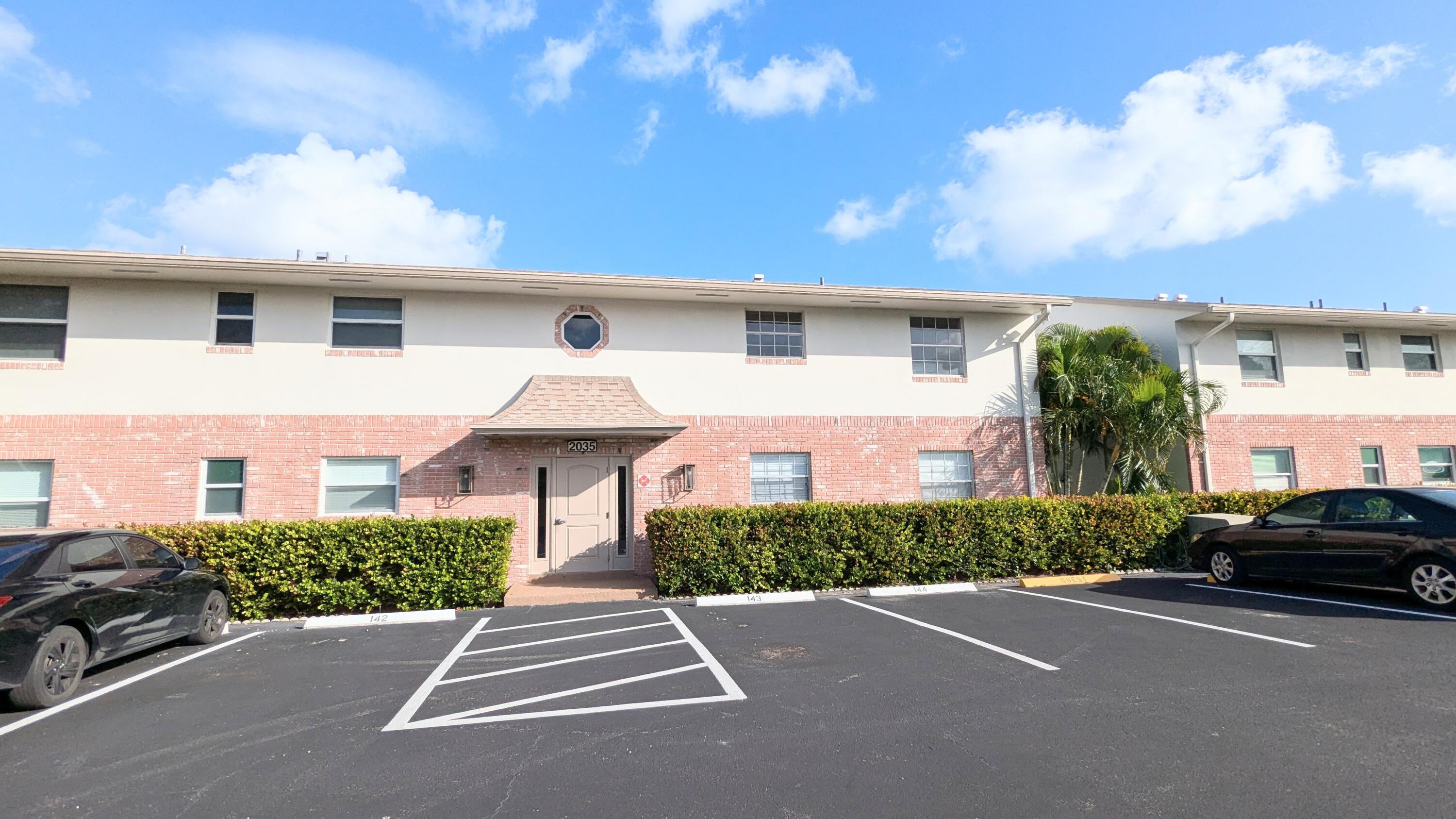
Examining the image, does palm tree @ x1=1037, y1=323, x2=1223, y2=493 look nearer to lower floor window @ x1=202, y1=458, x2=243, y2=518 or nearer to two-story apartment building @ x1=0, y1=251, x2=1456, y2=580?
two-story apartment building @ x1=0, y1=251, x2=1456, y2=580

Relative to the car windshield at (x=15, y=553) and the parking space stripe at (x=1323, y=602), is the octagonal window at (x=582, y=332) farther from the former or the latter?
the parking space stripe at (x=1323, y=602)

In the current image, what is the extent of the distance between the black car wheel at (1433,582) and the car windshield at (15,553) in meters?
14.7

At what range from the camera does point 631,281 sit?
40.4 ft

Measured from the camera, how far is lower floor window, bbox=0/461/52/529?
423 inches

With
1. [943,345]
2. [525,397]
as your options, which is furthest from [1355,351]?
[525,397]

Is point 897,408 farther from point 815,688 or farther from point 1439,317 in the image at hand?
point 1439,317

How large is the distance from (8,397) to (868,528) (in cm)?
1372

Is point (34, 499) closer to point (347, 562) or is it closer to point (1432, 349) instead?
point (347, 562)

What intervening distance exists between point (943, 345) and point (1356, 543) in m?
7.23

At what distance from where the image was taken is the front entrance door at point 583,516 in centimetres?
1235

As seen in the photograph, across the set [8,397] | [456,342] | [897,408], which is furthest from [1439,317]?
[8,397]

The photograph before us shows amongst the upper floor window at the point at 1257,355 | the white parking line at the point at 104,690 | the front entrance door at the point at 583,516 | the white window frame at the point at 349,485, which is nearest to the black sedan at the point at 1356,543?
the upper floor window at the point at 1257,355

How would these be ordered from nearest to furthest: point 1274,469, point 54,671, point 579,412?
point 54,671 → point 579,412 → point 1274,469

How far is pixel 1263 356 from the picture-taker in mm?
15930
